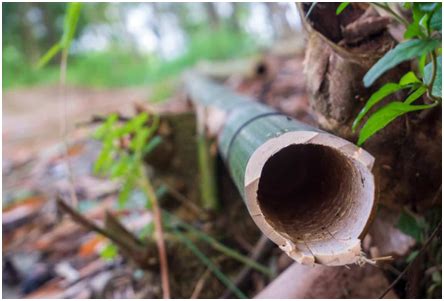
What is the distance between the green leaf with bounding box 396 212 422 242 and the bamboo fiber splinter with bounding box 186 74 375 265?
0.28 meters

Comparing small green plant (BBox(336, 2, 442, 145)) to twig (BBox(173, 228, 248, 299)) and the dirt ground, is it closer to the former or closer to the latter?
twig (BBox(173, 228, 248, 299))

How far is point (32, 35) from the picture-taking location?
39.1 ft

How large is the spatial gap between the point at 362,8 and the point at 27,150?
532 centimetres

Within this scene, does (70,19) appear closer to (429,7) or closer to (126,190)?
(126,190)

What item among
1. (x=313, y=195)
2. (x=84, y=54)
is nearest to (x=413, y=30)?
(x=313, y=195)

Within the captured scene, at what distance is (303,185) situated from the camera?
132 centimetres

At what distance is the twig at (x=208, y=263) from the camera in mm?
1752

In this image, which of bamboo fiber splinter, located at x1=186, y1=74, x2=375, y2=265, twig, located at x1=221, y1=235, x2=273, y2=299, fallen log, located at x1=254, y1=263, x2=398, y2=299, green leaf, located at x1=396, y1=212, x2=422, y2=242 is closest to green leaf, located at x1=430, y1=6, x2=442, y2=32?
bamboo fiber splinter, located at x1=186, y1=74, x2=375, y2=265

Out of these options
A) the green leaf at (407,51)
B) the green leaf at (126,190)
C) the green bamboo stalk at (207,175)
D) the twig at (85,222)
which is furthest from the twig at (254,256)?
the green leaf at (407,51)

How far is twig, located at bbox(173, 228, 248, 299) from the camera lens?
1752mm

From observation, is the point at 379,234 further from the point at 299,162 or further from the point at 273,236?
the point at 273,236

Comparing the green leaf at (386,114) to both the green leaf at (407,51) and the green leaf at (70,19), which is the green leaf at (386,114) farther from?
the green leaf at (70,19)

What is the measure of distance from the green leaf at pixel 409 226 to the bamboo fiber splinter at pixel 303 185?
0.28 meters

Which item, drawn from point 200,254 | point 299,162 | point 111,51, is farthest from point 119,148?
point 111,51
